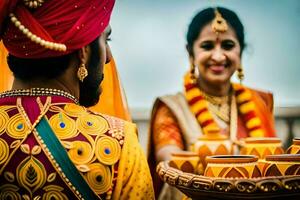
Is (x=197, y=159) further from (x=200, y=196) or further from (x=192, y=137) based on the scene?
(x=192, y=137)

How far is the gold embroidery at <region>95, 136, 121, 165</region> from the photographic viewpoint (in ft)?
3.55

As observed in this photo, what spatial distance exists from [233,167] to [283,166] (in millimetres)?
115

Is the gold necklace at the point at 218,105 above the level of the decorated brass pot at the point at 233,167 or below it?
below

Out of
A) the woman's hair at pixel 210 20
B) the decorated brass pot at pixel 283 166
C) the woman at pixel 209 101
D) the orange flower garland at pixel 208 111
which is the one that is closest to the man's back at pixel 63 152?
the decorated brass pot at pixel 283 166

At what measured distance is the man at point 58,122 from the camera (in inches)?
41.3

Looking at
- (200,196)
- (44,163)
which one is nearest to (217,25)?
(200,196)

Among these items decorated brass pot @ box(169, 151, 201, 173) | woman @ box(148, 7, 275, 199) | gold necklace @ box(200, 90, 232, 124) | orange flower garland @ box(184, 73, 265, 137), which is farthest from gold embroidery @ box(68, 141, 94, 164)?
gold necklace @ box(200, 90, 232, 124)

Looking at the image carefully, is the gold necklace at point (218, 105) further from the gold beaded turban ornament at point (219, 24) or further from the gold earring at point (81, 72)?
the gold earring at point (81, 72)

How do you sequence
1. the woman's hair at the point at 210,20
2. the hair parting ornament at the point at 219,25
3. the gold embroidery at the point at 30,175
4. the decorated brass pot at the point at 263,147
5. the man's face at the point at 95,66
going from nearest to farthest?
the gold embroidery at the point at 30,175, the man's face at the point at 95,66, the decorated brass pot at the point at 263,147, the hair parting ornament at the point at 219,25, the woman's hair at the point at 210,20

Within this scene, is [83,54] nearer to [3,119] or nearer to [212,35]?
[3,119]

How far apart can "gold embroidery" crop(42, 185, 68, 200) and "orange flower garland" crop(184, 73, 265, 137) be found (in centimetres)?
165

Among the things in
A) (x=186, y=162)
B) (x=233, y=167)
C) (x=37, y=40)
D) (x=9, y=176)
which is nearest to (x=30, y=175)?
(x=9, y=176)

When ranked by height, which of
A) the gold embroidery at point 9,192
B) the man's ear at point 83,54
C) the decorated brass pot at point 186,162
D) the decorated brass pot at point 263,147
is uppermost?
the man's ear at point 83,54

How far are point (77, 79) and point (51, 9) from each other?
0.16 metres
